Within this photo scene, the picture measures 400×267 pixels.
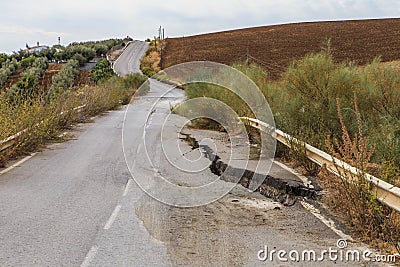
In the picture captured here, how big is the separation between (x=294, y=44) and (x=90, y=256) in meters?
68.3

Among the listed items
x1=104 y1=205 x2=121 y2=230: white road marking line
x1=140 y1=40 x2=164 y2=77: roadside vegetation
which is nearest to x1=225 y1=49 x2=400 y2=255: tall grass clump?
x1=104 y1=205 x2=121 y2=230: white road marking line

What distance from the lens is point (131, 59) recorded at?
10062 cm

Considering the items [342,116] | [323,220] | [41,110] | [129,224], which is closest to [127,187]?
[129,224]

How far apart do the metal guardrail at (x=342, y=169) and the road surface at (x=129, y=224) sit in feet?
2.57

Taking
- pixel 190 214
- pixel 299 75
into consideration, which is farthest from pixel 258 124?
pixel 190 214

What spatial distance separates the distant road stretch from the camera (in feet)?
272

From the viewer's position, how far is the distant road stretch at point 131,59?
83000 millimetres

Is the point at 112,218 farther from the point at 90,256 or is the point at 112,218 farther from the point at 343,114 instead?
the point at 343,114

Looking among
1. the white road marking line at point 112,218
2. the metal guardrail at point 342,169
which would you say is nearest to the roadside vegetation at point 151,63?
the metal guardrail at point 342,169

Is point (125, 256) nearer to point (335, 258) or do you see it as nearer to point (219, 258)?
point (219, 258)

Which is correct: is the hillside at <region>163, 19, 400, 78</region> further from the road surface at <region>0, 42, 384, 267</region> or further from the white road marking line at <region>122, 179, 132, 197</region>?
the road surface at <region>0, 42, 384, 267</region>

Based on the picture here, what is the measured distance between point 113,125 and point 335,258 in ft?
61.4

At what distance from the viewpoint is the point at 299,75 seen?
14.3m

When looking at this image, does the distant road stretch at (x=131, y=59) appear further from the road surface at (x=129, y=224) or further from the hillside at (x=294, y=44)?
the road surface at (x=129, y=224)
